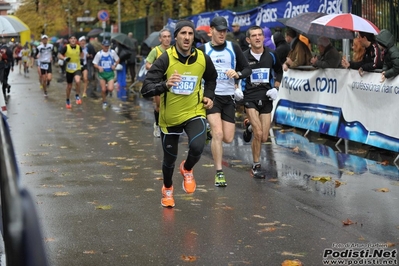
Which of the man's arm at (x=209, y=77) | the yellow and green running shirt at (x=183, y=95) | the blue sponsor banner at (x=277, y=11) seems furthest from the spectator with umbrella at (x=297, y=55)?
the yellow and green running shirt at (x=183, y=95)

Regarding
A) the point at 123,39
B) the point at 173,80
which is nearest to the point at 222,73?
the point at 173,80

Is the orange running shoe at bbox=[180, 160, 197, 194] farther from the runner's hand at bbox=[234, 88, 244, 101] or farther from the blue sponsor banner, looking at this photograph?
the blue sponsor banner

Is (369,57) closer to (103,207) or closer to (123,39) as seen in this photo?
(103,207)

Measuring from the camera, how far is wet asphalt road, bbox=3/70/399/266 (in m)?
6.39

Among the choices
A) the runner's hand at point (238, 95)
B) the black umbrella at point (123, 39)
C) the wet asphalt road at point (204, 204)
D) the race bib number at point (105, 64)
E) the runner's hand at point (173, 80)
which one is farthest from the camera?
the black umbrella at point (123, 39)

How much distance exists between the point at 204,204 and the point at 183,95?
1180mm

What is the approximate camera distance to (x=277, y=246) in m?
6.46

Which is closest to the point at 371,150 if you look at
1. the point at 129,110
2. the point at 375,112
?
the point at 375,112

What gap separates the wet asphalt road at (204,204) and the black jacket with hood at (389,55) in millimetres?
1303

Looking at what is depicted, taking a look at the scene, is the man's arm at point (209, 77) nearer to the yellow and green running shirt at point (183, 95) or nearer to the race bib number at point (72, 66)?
the yellow and green running shirt at point (183, 95)

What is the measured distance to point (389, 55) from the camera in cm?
1147

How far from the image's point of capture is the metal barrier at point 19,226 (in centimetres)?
254

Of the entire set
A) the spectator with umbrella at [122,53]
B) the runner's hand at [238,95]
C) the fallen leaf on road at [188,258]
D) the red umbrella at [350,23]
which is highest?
the red umbrella at [350,23]

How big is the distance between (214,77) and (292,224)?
1778 mm
